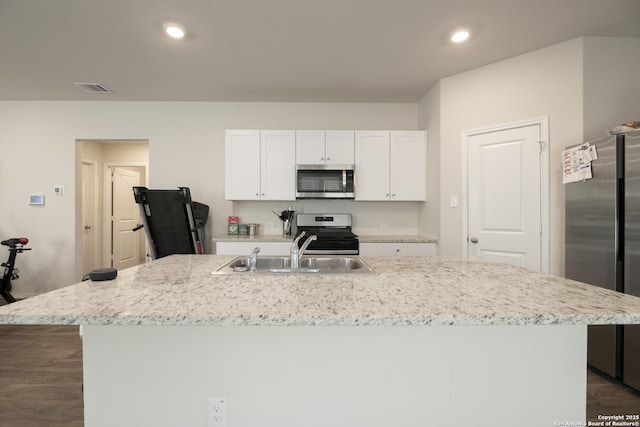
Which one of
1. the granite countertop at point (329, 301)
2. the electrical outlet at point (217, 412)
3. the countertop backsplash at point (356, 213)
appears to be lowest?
the electrical outlet at point (217, 412)

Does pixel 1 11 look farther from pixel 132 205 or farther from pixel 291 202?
pixel 132 205

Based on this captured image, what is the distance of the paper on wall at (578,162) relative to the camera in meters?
2.16

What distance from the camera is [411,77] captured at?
315 centimetres

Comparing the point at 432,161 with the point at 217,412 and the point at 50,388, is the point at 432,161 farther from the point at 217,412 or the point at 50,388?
the point at 50,388

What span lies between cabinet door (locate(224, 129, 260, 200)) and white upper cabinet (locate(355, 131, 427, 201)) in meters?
1.23

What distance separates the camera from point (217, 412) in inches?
44.6

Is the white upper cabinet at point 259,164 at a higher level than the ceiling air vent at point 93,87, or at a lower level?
lower

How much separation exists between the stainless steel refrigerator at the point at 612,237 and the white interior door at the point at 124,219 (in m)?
6.36

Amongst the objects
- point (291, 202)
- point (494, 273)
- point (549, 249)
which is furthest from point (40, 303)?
point (549, 249)

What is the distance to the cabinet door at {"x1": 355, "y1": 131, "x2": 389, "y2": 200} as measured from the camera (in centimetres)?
356

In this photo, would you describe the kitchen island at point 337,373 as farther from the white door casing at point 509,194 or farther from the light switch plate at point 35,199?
the light switch plate at point 35,199

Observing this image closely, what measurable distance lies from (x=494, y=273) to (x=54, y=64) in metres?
4.14

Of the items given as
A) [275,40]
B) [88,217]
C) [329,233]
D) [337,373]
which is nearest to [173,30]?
[275,40]

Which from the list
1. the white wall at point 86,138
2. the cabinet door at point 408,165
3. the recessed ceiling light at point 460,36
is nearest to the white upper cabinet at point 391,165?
the cabinet door at point 408,165
